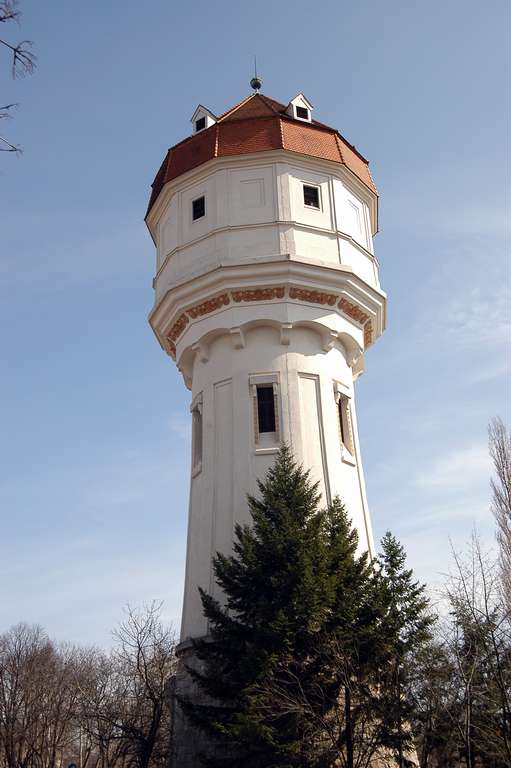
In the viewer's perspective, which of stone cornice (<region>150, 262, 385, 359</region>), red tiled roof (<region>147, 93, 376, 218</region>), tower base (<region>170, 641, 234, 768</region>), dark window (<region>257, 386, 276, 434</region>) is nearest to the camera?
tower base (<region>170, 641, 234, 768</region>)

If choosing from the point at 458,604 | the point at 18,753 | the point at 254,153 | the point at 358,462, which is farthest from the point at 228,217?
the point at 18,753

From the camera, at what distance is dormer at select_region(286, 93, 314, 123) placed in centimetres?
2144

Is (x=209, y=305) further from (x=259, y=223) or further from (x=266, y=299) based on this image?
(x=259, y=223)

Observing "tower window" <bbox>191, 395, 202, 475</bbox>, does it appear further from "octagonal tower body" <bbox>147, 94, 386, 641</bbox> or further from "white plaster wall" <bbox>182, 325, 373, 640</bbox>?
"white plaster wall" <bbox>182, 325, 373, 640</bbox>

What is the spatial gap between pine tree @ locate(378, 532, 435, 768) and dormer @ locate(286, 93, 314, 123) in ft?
39.3

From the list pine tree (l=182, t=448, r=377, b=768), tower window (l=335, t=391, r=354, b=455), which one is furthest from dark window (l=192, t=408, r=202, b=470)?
pine tree (l=182, t=448, r=377, b=768)

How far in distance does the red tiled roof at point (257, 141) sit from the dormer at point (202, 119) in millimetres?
293

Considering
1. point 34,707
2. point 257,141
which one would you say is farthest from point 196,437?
point 34,707

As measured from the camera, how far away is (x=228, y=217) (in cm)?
1959

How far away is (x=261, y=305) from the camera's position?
61.7 feet

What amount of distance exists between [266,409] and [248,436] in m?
0.84

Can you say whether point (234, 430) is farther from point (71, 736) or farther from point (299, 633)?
point (71, 736)

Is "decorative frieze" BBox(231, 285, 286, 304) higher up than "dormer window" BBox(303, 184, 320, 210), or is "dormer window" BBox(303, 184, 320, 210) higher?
"dormer window" BBox(303, 184, 320, 210)

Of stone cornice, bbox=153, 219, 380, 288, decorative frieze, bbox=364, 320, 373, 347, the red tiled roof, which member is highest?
the red tiled roof
